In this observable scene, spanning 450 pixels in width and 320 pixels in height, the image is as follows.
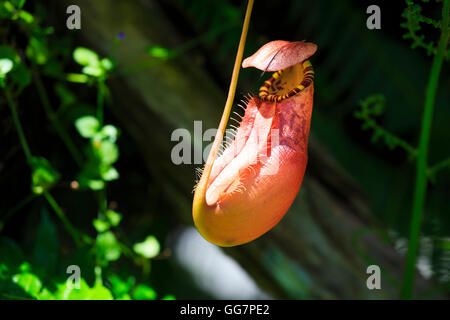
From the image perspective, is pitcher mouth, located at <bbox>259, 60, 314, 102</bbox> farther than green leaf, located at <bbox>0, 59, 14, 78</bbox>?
No

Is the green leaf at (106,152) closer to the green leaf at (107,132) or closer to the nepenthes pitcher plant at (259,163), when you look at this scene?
the green leaf at (107,132)

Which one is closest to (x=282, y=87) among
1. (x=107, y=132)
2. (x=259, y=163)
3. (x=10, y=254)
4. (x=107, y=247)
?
(x=259, y=163)

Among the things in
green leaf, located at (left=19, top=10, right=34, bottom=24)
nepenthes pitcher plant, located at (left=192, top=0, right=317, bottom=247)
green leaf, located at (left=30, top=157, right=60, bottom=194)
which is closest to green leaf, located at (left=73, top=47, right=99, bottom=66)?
green leaf, located at (left=19, top=10, right=34, bottom=24)

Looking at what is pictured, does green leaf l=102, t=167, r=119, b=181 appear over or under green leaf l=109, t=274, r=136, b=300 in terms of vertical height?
over

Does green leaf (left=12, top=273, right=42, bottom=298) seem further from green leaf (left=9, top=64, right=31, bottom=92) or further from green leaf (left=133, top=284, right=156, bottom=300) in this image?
green leaf (left=9, top=64, right=31, bottom=92)

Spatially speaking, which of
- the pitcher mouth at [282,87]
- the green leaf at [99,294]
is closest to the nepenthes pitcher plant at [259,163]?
the pitcher mouth at [282,87]

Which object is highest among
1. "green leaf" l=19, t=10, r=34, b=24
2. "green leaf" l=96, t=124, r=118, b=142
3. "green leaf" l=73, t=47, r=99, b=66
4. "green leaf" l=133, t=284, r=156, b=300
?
"green leaf" l=19, t=10, r=34, b=24
